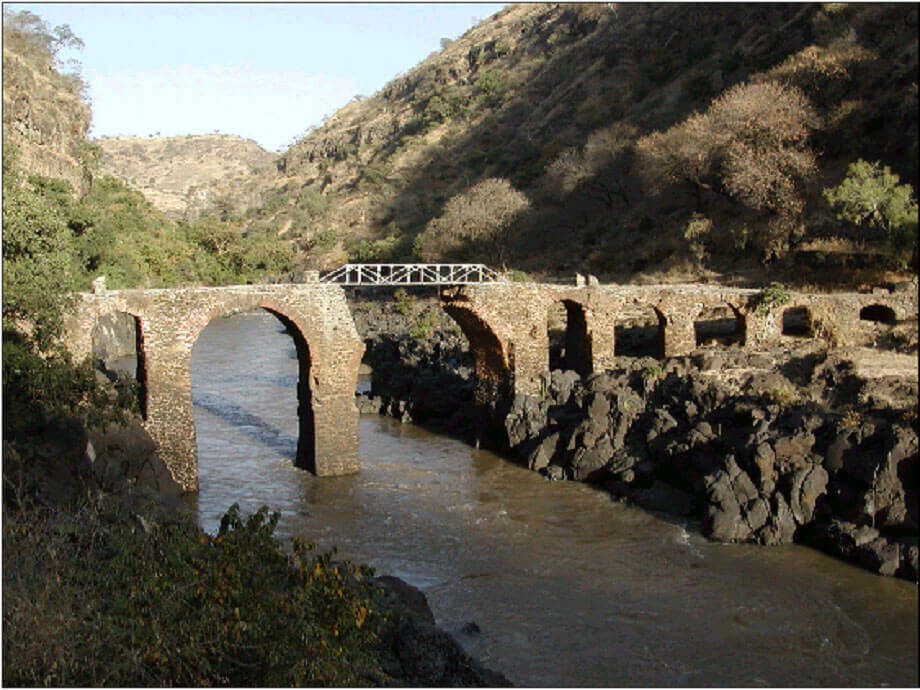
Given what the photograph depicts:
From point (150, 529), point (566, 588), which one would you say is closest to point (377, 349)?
point (566, 588)

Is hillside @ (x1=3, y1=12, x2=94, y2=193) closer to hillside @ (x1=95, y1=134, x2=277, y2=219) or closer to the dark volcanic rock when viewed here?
the dark volcanic rock

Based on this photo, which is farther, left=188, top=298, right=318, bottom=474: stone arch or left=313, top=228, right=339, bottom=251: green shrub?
left=313, top=228, right=339, bottom=251: green shrub

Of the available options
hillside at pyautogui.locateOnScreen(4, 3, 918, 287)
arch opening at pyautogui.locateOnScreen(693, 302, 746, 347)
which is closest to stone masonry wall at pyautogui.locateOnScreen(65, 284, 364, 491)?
arch opening at pyautogui.locateOnScreen(693, 302, 746, 347)

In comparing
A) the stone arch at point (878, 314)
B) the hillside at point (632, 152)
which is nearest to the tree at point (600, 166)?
the hillside at point (632, 152)

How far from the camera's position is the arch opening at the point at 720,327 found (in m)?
31.4

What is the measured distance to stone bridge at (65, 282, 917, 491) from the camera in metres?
25.2

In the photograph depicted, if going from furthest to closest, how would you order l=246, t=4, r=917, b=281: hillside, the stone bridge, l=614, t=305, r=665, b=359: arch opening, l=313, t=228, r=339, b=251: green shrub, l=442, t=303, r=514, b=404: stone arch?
l=313, t=228, r=339, b=251: green shrub
l=246, t=4, r=917, b=281: hillside
l=614, t=305, r=665, b=359: arch opening
l=442, t=303, r=514, b=404: stone arch
the stone bridge

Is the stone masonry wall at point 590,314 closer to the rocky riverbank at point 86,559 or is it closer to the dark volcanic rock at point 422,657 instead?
the rocky riverbank at point 86,559

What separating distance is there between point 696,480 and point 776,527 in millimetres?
3024

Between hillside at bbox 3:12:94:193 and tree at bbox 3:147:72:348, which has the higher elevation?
hillside at bbox 3:12:94:193

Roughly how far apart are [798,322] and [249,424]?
19.0 metres

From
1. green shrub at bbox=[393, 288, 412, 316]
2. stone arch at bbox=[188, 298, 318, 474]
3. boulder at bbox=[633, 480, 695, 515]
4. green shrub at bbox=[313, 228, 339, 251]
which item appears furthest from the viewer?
green shrub at bbox=[313, 228, 339, 251]

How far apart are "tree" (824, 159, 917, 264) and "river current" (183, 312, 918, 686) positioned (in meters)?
7.05

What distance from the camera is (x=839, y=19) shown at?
46.9m
